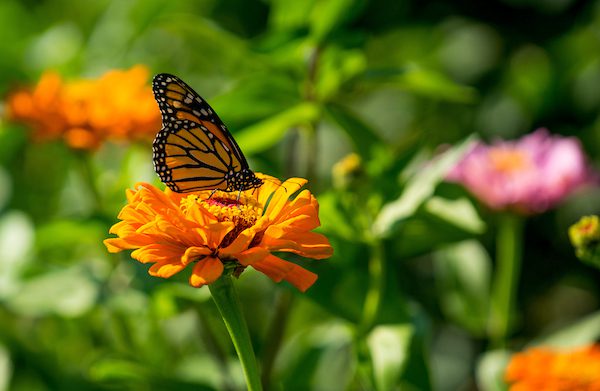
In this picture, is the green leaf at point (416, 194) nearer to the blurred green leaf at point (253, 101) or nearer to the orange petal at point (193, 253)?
the blurred green leaf at point (253, 101)

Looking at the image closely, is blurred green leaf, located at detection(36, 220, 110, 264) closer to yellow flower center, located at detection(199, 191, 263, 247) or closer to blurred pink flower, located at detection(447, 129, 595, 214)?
yellow flower center, located at detection(199, 191, 263, 247)

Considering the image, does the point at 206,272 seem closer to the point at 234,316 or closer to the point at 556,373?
the point at 234,316

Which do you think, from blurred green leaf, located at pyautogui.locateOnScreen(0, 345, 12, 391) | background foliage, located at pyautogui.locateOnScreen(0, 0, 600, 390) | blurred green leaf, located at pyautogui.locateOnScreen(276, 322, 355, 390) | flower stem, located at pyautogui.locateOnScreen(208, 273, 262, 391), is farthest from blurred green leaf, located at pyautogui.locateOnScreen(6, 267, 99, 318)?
flower stem, located at pyautogui.locateOnScreen(208, 273, 262, 391)

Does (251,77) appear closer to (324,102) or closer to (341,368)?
(324,102)

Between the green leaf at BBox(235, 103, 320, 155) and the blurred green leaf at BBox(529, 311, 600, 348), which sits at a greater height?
the green leaf at BBox(235, 103, 320, 155)

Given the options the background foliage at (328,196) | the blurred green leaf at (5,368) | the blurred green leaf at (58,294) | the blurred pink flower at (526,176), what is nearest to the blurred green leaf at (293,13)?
the background foliage at (328,196)

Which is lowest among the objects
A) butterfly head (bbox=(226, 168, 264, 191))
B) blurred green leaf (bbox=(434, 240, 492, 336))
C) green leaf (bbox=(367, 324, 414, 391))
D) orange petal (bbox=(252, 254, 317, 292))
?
blurred green leaf (bbox=(434, 240, 492, 336))
